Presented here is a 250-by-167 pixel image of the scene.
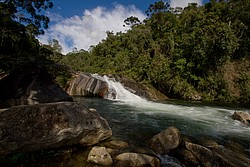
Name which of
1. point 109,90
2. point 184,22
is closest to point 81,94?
point 109,90

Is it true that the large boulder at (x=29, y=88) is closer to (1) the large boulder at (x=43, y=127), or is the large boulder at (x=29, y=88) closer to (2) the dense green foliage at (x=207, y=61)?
(1) the large boulder at (x=43, y=127)

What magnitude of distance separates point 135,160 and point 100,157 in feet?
2.76

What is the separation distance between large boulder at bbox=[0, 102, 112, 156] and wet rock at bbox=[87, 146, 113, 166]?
63 cm

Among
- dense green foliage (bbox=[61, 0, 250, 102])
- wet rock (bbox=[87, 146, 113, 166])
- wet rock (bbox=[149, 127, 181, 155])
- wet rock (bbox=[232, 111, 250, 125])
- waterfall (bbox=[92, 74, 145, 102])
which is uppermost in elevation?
dense green foliage (bbox=[61, 0, 250, 102])

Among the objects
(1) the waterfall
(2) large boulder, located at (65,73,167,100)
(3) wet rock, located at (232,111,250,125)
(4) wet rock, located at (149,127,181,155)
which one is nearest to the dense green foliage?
(2) large boulder, located at (65,73,167,100)

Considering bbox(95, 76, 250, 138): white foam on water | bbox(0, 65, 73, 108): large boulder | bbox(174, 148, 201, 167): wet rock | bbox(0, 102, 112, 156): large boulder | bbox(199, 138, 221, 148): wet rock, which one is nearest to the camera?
bbox(0, 102, 112, 156): large boulder

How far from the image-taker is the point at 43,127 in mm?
4020

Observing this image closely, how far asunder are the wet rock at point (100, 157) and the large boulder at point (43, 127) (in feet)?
2.06

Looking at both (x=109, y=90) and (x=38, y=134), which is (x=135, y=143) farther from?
(x=109, y=90)

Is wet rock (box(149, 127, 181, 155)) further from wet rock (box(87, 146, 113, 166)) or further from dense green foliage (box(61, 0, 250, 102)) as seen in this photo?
dense green foliage (box(61, 0, 250, 102))

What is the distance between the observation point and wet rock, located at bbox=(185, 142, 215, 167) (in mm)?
4409

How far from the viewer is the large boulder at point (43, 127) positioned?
12.2 feet

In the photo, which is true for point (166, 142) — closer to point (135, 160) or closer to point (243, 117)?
point (135, 160)

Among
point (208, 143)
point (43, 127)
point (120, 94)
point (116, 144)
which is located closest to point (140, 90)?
point (120, 94)
